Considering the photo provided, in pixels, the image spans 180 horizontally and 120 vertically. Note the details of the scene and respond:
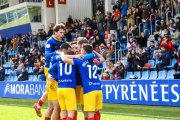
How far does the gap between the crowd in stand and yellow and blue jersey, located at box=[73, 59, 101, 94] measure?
865 cm

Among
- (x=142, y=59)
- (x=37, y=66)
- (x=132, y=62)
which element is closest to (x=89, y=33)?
(x=37, y=66)

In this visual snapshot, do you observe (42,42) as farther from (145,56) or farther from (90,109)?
(90,109)

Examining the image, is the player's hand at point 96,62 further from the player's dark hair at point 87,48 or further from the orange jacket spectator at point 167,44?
the orange jacket spectator at point 167,44

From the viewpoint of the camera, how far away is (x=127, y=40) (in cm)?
2142

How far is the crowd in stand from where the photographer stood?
18.4 metres

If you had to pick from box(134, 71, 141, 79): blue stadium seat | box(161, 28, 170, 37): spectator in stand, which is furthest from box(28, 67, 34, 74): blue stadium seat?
box(161, 28, 170, 37): spectator in stand

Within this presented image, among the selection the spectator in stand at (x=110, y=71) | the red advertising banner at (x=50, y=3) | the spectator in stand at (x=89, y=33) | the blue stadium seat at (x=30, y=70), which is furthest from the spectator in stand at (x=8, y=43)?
the spectator in stand at (x=110, y=71)

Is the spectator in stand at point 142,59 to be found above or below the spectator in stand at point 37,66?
above

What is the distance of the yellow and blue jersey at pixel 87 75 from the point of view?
7.86 m

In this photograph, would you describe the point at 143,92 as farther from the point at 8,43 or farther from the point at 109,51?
the point at 8,43

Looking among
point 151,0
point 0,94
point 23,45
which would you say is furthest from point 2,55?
point 151,0

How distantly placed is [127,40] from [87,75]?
13709 millimetres

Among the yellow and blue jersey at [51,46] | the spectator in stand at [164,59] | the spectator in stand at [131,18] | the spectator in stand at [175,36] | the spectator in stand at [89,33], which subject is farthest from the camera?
the spectator in stand at [89,33]

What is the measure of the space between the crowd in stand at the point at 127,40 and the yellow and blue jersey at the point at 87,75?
341 inches
